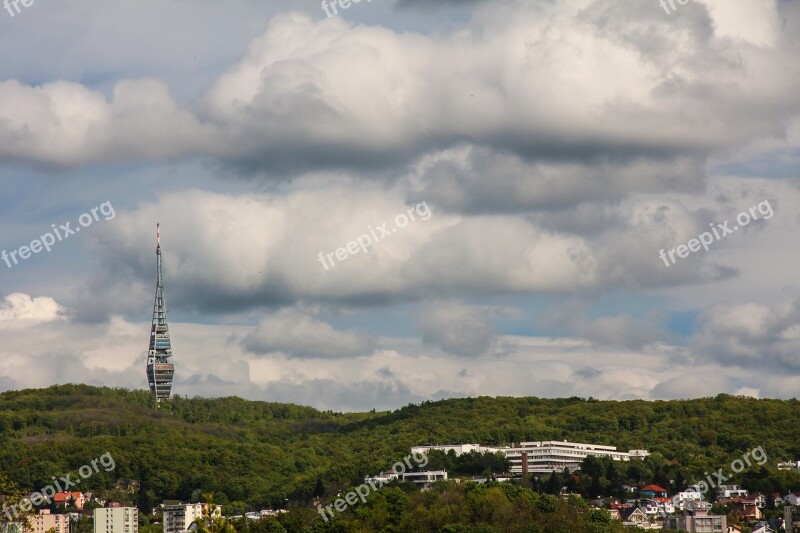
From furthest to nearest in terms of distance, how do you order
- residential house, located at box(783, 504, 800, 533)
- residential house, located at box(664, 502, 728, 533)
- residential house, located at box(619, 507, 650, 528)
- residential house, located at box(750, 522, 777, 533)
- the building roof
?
→ the building roof
residential house, located at box(664, 502, 728, 533)
residential house, located at box(619, 507, 650, 528)
residential house, located at box(783, 504, 800, 533)
residential house, located at box(750, 522, 777, 533)

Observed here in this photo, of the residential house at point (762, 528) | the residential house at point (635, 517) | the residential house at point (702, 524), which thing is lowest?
the residential house at point (762, 528)

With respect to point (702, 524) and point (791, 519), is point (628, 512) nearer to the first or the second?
point (702, 524)

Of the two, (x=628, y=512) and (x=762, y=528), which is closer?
(x=762, y=528)

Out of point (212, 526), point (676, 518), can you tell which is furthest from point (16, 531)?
point (676, 518)

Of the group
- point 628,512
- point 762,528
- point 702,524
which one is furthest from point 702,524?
point 762,528

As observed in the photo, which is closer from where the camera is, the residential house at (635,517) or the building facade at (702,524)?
the residential house at (635,517)

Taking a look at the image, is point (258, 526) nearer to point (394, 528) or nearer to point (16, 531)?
point (394, 528)

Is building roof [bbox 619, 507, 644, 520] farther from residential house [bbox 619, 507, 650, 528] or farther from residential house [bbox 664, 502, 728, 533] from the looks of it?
residential house [bbox 664, 502, 728, 533]

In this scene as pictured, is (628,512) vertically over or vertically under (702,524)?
over

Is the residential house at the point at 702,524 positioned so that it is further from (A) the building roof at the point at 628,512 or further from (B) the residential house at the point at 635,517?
(A) the building roof at the point at 628,512

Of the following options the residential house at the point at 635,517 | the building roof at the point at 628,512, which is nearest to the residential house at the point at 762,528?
the residential house at the point at 635,517

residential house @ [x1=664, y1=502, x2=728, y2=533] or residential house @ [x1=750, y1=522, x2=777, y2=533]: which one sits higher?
residential house @ [x1=664, y1=502, x2=728, y2=533]

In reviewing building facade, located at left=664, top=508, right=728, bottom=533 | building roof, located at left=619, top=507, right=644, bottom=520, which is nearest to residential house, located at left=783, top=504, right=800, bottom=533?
building facade, located at left=664, top=508, right=728, bottom=533
